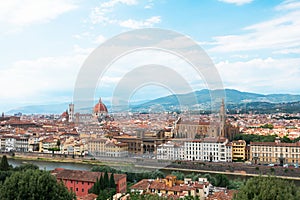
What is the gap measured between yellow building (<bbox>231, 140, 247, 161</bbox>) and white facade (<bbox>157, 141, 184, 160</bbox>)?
63.7 inches

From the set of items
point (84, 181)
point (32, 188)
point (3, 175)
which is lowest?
point (84, 181)

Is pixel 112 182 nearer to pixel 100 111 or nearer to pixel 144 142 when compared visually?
pixel 144 142

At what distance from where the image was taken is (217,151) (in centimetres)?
1050

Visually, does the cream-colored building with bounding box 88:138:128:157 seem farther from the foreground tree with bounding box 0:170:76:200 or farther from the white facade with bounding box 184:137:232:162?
the foreground tree with bounding box 0:170:76:200

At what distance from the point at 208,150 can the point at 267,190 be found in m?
7.78

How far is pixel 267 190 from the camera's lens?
113 inches

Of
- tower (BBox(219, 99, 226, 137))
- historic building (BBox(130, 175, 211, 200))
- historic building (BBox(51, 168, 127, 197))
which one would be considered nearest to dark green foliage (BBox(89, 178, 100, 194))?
historic building (BBox(51, 168, 127, 197))

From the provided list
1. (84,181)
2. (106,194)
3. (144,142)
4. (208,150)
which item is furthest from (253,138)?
(106,194)

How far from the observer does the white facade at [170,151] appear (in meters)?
10.1

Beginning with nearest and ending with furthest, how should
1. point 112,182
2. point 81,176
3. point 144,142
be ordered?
point 112,182
point 81,176
point 144,142

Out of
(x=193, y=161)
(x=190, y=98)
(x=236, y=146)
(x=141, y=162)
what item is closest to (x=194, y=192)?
(x=190, y=98)

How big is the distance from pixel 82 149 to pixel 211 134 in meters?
4.51

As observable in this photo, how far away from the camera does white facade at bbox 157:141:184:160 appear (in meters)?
10.1

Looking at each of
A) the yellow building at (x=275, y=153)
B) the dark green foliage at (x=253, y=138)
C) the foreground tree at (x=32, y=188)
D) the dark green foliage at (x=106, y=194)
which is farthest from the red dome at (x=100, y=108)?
the foreground tree at (x=32, y=188)
